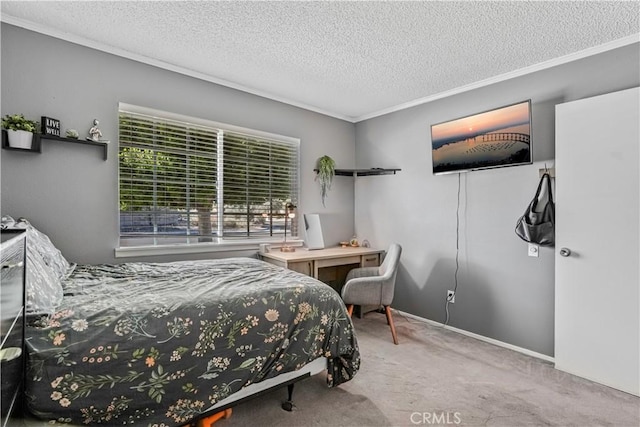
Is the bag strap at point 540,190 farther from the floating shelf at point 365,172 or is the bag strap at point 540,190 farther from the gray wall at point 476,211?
the floating shelf at point 365,172

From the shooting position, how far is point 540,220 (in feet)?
8.50

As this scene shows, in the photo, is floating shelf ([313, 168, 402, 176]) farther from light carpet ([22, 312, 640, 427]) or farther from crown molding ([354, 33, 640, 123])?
light carpet ([22, 312, 640, 427])

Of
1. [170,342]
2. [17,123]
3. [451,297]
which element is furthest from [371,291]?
[17,123]

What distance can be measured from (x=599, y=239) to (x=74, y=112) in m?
4.00

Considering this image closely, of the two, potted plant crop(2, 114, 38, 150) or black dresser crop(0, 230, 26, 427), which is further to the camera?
potted plant crop(2, 114, 38, 150)

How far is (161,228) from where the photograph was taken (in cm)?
285

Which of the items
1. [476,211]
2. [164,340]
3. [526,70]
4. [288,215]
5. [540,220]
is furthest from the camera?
[288,215]

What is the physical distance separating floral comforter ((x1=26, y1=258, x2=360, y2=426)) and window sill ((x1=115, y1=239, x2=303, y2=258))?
52 centimetres

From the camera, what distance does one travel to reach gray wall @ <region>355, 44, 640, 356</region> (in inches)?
103

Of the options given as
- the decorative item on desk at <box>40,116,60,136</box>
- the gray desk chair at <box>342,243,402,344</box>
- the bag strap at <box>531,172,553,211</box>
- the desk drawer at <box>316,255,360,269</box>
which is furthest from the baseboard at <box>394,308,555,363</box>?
the decorative item on desk at <box>40,116,60,136</box>

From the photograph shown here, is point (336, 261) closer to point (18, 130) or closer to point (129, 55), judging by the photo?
point (129, 55)

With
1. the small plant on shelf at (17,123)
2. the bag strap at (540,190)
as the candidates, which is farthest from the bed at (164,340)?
the bag strap at (540,190)

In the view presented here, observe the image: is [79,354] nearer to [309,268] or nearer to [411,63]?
[309,268]

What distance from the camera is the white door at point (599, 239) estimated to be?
2.13 m
